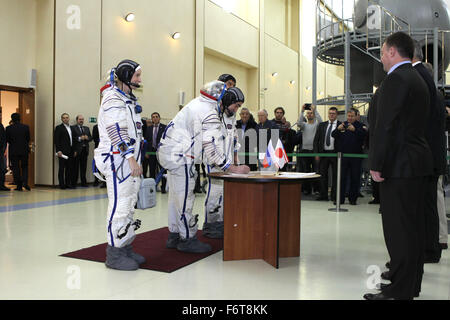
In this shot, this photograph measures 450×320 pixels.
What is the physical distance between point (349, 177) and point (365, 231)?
280 centimetres

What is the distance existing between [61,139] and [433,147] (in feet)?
27.5

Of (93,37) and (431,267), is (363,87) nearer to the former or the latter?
(93,37)

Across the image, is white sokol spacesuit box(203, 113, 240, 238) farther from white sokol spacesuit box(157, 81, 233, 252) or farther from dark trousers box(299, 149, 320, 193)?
dark trousers box(299, 149, 320, 193)

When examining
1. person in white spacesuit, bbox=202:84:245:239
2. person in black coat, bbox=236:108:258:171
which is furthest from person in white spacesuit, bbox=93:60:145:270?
person in black coat, bbox=236:108:258:171

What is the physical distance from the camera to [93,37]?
10.8 metres

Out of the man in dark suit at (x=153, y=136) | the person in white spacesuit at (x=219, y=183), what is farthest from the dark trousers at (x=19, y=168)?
the person in white spacesuit at (x=219, y=183)

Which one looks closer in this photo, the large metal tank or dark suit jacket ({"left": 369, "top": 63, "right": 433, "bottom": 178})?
dark suit jacket ({"left": 369, "top": 63, "right": 433, "bottom": 178})

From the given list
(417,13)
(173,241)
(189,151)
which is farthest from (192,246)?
(417,13)

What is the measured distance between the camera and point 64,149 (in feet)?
32.2

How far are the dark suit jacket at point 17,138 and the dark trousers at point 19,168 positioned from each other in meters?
0.14

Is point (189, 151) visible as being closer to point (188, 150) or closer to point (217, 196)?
point (188, 150)

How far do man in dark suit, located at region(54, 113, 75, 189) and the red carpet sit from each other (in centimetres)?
571

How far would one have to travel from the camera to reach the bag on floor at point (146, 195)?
3871 millimetres

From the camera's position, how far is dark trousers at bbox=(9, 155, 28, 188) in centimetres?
955
